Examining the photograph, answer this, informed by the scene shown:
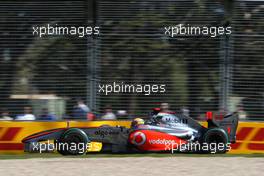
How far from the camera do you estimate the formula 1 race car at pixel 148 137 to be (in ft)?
41.3

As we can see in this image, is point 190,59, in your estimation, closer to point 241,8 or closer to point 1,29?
point 241,8

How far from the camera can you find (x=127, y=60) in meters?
13.7

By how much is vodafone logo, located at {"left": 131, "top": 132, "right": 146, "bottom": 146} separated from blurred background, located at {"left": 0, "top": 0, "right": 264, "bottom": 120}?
0.88 metres

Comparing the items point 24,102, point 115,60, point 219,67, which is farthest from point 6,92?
point 219,67

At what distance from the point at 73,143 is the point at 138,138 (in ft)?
4.28

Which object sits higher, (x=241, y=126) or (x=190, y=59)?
(x=190, y=59)

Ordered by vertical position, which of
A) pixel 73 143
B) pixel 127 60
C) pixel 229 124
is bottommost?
pixel 73 143

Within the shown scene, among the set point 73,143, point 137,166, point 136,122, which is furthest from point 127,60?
point 137,166

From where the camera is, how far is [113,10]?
13.8m

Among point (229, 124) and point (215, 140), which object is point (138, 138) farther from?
point (229, 124)

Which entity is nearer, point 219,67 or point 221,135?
point 221,135

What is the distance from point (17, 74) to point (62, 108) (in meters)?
1.22

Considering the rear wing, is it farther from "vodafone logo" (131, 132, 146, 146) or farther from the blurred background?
"vodafone logo" (131, 132, 146, 146)

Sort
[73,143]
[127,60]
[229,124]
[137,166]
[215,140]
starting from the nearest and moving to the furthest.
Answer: [137,166]
[73,143]
[215,140]
[229,124]
[127,60]
